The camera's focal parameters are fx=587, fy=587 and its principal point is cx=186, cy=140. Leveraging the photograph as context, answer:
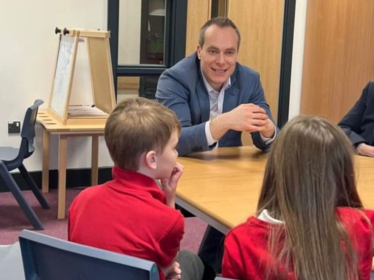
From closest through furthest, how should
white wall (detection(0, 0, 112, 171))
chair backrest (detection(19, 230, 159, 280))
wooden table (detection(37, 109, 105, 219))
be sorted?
chair backrest (detection(19, 230, 159, 280))
wooden table (detection(37, 109, 105, 219))
white wall (detection(0, 0, 112, 171))

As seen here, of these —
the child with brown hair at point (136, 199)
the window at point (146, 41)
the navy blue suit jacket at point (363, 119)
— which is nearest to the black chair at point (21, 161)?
the window at point (146, 41)

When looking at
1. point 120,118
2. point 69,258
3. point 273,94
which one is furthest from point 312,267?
point 273,94

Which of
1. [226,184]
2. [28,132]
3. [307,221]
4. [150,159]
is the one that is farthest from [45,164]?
[307,221]

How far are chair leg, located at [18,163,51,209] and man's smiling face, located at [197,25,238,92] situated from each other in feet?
5.89

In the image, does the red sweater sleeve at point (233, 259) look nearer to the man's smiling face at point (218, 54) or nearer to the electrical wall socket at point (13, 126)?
the man's smiling face at point (218, 54)

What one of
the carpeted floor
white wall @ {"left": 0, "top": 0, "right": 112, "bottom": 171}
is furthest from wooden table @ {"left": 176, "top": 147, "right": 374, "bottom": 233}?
white wall @ {"left": 0, "top": 0, "right": 112, "bottom": 171}

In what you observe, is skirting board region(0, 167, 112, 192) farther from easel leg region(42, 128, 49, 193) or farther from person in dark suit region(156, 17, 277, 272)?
person in dark suit region(156, 17, 277, 272)

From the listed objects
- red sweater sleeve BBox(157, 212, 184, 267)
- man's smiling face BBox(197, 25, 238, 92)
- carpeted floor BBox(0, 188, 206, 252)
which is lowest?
carpeted floor BBox(0, 188, 206, 252)

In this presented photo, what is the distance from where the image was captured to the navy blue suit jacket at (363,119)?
2.76 m

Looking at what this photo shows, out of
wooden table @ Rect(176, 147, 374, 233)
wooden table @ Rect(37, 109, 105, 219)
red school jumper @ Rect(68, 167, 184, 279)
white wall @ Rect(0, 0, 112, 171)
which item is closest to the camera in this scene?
red school jumper @ Rect(68, 167, 184, 279)

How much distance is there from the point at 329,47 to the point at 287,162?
12.2ft

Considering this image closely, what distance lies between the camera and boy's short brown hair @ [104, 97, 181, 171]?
140 cm

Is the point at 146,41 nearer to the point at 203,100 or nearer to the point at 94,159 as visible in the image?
the point at 94,159

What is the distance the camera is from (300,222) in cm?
115
